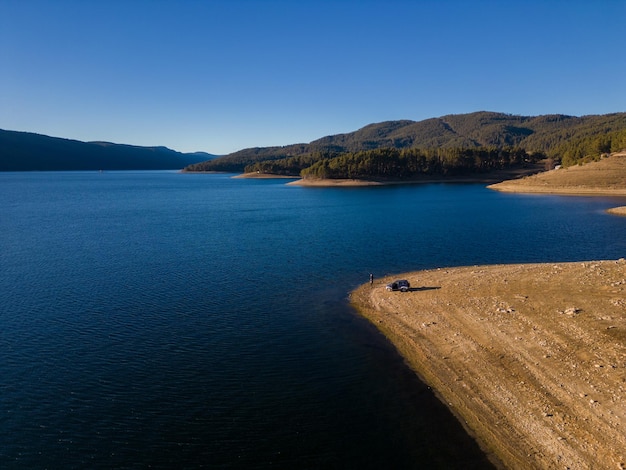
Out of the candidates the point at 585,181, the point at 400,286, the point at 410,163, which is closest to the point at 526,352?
the point at 400,286

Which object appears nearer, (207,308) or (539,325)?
(539,325)

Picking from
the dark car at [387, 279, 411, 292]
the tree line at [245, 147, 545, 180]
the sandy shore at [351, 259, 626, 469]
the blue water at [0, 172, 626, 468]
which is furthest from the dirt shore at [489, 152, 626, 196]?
the dark car at [387, 279, 411, 292]

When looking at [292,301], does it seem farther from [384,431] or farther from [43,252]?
[43,252]

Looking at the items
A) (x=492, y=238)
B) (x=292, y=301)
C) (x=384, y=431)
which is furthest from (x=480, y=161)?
(x=384, y=431)

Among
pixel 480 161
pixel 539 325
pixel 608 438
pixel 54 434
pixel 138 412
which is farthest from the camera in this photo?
pixel 480 161

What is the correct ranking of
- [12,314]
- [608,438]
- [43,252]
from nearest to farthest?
1. [608,438]
2. [12,314]
3. [43,252]

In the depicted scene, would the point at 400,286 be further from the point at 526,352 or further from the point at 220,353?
the point at 220,353
